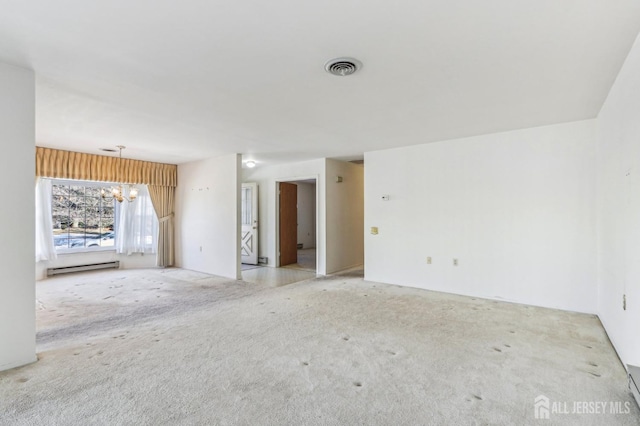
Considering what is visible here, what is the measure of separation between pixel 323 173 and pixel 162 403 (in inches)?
193

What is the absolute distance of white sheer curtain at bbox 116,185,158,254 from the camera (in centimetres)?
711

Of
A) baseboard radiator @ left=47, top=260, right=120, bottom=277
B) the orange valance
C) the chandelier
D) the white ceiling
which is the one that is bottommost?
baseboard radiator @ left=47, top=260, right=120, bottom=277

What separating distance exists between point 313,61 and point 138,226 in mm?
6571

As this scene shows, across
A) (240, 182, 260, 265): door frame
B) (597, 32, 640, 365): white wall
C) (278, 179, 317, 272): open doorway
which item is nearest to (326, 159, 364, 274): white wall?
(278, 179, 317, 272): open doorway

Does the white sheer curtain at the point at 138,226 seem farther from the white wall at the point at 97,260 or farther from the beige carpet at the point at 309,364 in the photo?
the beige carpet at the point at 309,364

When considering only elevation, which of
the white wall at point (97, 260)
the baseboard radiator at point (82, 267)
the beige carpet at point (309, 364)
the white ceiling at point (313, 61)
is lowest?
the beige carpet at point (309, 364)

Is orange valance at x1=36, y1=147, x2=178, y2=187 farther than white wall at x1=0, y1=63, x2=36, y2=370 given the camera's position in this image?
Yes

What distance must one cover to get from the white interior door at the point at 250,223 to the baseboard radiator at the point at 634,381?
21.4 ft

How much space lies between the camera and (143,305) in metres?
4.21

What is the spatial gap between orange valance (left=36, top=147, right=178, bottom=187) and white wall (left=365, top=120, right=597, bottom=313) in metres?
4.63

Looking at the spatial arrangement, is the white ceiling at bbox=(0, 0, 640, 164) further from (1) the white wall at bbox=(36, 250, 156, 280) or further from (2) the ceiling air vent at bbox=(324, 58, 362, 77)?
(1) the white wall at bbox=(36, 250, 156, 280)

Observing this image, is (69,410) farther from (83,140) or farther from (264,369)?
(83,140)

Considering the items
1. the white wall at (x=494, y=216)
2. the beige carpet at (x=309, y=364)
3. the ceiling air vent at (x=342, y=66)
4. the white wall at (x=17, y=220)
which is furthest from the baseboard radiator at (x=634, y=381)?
the white wall at (x=17, y=220)

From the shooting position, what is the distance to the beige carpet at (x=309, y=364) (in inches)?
76.4
